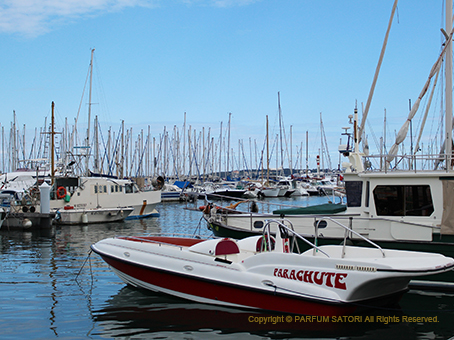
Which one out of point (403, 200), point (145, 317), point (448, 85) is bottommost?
point (145, 317)

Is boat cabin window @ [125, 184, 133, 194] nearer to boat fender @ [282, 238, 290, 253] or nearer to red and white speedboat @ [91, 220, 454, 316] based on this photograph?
red and white speedboat @ [91, 220, 454, 316]

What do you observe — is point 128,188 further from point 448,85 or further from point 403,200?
point 448,85

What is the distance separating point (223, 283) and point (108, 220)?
19763 mm

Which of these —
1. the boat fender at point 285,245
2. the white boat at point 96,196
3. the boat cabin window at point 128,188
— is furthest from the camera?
the boat cabin window at point 128,188

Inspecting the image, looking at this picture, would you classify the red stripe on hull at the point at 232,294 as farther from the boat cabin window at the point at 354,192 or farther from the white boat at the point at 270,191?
the white boat at the point at 270,191

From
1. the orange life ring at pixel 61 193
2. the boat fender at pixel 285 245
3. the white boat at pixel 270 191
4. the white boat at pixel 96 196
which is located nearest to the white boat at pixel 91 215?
the white boat at pixel 96 196

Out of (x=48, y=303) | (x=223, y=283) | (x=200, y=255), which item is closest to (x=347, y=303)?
(x=223, y=283)

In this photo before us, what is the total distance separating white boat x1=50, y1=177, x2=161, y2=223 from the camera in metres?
26.4

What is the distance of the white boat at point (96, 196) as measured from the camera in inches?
1038

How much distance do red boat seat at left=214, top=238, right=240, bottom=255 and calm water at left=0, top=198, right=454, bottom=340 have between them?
1.10 meters

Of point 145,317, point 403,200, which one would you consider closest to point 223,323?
point 145,317

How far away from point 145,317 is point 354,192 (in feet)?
22.4

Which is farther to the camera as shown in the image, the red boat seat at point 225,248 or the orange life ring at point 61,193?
the orange life ring at point 61,193

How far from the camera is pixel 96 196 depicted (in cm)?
2714
